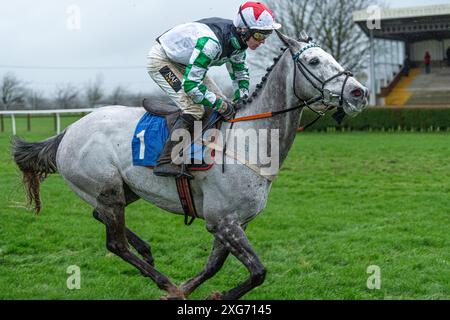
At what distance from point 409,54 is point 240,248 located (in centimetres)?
3801

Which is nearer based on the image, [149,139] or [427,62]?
[149,139]

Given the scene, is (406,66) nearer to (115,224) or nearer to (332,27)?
(332,27)

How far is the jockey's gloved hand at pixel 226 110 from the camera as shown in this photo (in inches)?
181

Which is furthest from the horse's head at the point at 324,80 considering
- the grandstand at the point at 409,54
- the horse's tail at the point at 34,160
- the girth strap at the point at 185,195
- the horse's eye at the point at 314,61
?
the grandstand at the point at 409,54

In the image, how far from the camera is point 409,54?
4003cm

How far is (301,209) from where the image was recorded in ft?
29.2

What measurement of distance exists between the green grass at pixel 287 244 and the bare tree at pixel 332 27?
92.0ft

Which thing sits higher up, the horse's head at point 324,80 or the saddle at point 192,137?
the horse's head at point 324,80

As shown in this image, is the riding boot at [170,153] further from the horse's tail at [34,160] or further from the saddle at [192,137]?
the horse's tail at [34,160]

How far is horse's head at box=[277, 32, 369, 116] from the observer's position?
4.24m

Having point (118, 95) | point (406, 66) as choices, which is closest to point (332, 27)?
point (406, 66)

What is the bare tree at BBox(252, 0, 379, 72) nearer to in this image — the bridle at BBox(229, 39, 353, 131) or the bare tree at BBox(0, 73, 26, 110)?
the bare tree at BBox(0, 73, 26, 110)

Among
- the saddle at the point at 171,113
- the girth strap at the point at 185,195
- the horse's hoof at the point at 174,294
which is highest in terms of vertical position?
the saddle at the point at 171,113
